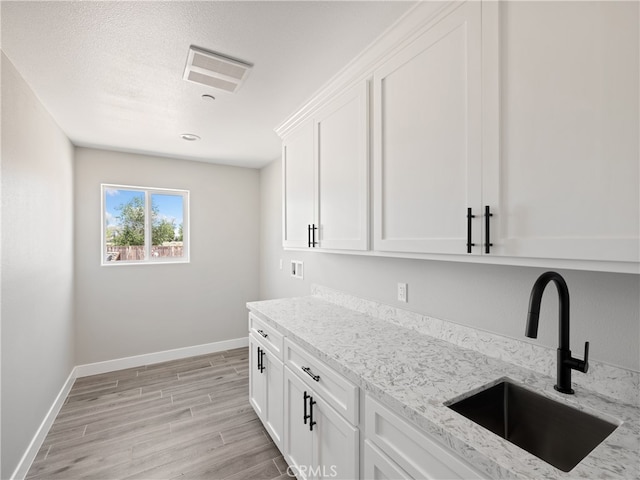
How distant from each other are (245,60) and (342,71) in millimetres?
552

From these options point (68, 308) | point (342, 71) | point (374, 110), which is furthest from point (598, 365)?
point (68, 308)

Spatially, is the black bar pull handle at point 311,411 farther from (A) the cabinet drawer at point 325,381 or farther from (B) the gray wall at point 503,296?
(B) the gray wall at point 503,296

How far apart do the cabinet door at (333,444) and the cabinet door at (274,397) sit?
435 mm

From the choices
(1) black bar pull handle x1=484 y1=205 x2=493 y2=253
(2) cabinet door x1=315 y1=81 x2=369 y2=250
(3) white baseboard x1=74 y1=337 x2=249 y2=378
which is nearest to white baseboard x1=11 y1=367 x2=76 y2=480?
(3) white baseboard x1=74 y1=337 x2=249 y2=378

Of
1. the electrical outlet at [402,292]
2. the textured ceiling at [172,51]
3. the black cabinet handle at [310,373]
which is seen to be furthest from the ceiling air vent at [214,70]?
the black cabinet handle at [310,373]

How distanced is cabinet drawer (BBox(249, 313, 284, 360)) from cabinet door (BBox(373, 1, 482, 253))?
2.90 feet

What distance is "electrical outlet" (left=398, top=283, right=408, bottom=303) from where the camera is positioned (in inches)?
72.2

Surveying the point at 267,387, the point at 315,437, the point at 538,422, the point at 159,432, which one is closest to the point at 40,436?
the point at 159,432

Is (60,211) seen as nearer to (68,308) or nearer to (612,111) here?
(68,308)

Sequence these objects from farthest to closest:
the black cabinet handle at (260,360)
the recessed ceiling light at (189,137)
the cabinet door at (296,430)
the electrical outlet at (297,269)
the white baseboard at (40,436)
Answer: the electrical outlet at (297,269) → the recessed ceiling light at (189,137) → the black cabinet handle at (260,360) → the white baseboard at (40,436) → the cabinet door at (296,430)

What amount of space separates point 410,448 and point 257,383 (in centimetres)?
156

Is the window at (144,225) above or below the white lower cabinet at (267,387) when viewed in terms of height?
above

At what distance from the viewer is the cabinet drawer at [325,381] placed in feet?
4.01

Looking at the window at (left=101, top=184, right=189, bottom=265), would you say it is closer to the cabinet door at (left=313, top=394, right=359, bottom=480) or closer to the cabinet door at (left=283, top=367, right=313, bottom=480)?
the cabinet door at (left=283, top=367, right=313, bottom=480)
